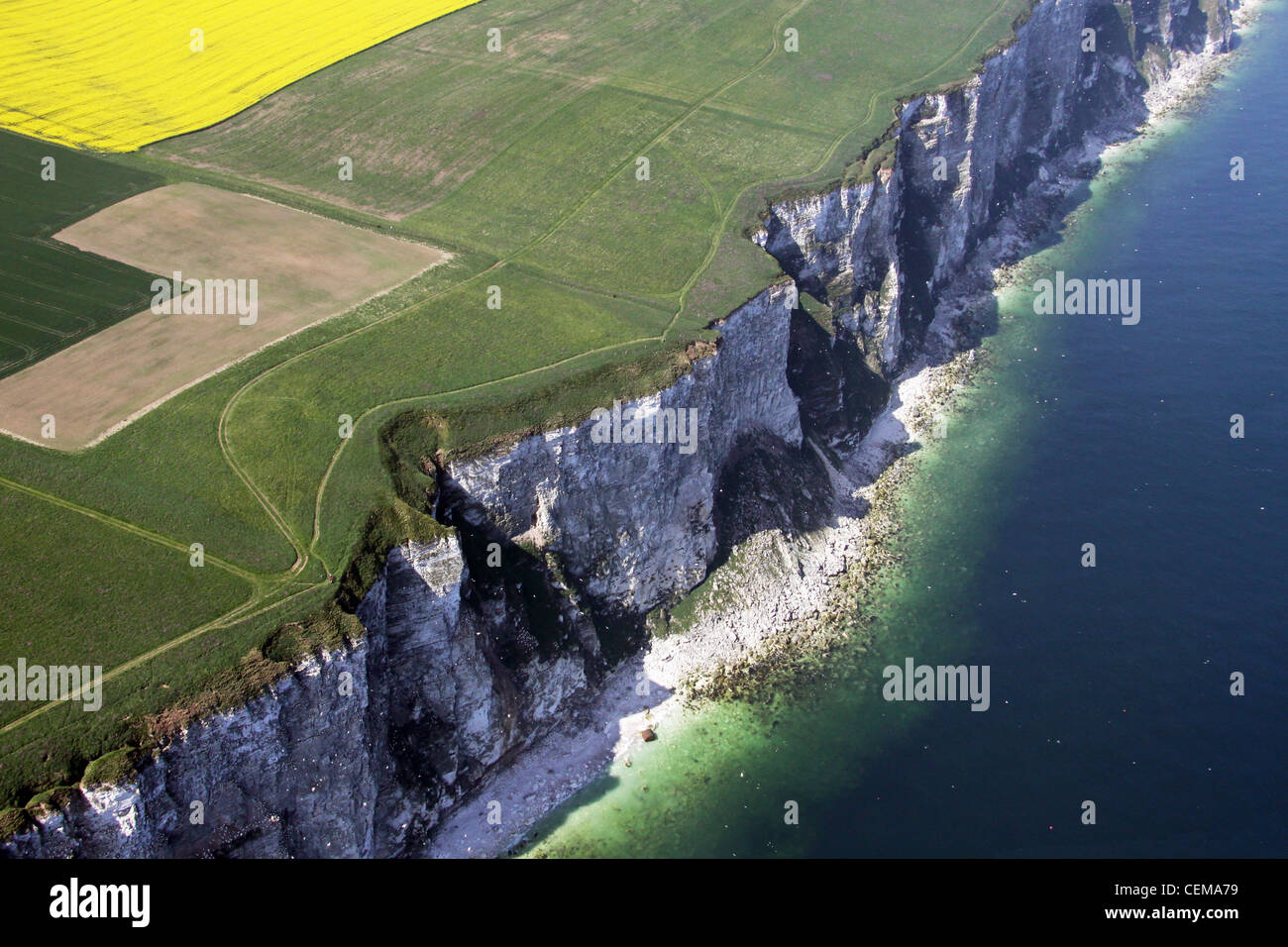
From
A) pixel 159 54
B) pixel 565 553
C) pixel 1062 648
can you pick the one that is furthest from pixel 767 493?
pixel 159 54

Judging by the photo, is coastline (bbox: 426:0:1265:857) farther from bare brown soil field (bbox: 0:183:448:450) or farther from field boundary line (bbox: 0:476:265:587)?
bare brown soil field (bbox: 0:183:448:450)

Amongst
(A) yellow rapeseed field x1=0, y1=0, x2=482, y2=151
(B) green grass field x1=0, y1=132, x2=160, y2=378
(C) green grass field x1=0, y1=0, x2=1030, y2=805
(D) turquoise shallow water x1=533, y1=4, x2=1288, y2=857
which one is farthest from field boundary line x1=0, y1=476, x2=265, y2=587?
(A) yellow rapeseed field x1=0, y1=0, x2=482, y2=151

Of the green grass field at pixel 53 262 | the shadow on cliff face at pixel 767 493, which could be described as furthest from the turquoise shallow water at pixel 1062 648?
the green grass field at pixel 53 262

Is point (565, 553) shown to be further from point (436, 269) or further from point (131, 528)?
point (436, 269)

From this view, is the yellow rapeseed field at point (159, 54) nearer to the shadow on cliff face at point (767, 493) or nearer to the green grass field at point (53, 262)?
the green grass field at point (53, 262)
